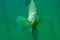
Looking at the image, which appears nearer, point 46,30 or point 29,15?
point 29,15

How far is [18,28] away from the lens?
1.40 meters

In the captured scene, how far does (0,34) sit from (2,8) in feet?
0.59

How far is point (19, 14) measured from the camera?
141 centimetres

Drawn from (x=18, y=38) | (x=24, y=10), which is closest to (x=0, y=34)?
(x=18, y=38)

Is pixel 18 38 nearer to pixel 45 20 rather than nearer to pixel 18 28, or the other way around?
pixel 18 28

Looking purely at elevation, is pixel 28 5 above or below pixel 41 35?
above

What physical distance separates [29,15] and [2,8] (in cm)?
20

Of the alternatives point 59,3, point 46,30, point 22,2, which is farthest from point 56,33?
point 22,2

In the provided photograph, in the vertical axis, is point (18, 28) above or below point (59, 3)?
below

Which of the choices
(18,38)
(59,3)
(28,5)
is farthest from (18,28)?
(59,3)

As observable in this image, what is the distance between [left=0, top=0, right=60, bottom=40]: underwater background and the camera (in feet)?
4.61

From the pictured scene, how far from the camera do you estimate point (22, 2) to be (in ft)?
4.60

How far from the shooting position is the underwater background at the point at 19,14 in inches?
55.3

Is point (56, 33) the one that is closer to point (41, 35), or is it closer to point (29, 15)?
point (41, 35)
